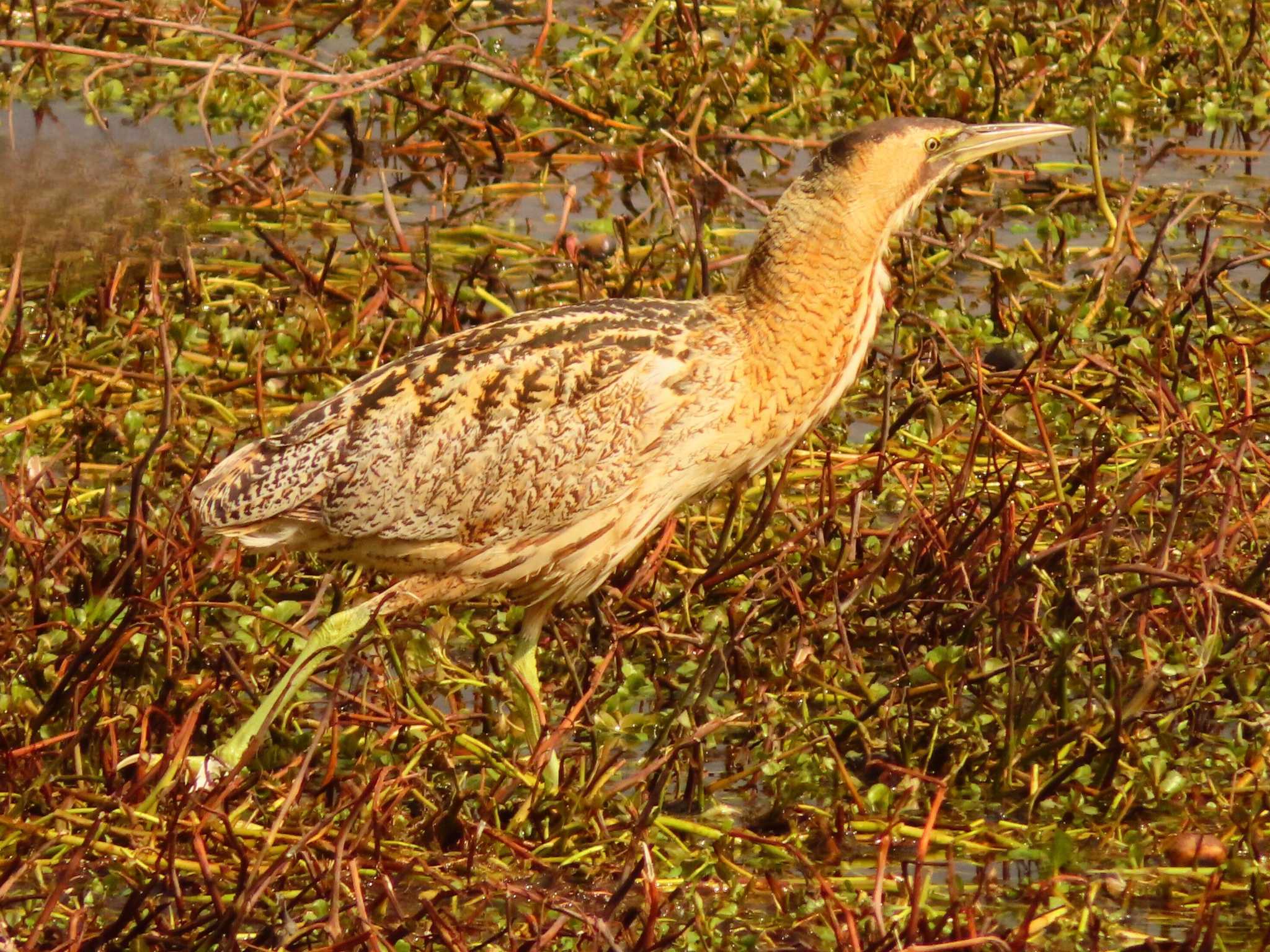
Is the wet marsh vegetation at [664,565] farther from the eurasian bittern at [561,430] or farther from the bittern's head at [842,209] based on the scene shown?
the bittern's head at [842,209]

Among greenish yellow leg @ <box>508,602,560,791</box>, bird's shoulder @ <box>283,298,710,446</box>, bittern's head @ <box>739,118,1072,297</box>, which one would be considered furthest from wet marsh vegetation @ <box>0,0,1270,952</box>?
bittern's head @ <box>739,118,1072,297</box>

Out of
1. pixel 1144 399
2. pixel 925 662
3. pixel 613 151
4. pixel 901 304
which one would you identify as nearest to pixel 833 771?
pixel 925 662

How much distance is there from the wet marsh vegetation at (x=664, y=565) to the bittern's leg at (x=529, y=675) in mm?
41

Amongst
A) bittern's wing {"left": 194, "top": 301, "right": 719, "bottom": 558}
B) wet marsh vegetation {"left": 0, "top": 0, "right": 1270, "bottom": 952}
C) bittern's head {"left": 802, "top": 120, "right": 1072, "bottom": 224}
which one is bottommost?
wet marsh vegetation {"left": 0, "top": 0, "right": 1270, "bottom": 952}

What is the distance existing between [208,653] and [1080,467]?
5.63 ft

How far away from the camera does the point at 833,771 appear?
12.1 ft

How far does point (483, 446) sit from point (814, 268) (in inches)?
26.0

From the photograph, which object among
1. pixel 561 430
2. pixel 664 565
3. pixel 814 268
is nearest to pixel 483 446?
pixel 561 430

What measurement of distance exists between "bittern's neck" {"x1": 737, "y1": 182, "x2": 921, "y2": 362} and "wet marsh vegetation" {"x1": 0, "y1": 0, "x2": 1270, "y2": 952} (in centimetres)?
41

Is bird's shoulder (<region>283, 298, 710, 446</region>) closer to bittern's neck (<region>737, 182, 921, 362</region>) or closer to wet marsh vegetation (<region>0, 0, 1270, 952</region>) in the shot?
bittern's neck (<region>737, 182, 921, 362</region>)

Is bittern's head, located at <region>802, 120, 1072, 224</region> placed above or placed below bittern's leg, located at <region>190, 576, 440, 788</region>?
above

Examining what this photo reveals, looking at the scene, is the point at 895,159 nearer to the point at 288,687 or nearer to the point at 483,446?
the point at 483,446

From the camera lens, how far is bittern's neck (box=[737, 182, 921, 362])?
3869 millimetres

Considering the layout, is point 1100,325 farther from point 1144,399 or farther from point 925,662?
point 925,662
